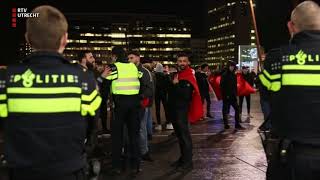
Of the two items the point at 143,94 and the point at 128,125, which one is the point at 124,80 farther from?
the point at 128,125

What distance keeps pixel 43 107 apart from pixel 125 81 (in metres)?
5.17

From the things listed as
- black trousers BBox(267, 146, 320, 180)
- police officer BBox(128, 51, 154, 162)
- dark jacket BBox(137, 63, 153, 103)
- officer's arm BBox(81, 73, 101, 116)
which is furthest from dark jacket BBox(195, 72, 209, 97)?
officer's arm BBox(81, 73, 101, 116)

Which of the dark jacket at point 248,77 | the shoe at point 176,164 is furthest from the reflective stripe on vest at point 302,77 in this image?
the dark jacket at point 248,77

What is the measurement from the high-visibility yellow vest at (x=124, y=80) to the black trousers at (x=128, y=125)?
0.34ft

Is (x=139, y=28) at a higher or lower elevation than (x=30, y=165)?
higher

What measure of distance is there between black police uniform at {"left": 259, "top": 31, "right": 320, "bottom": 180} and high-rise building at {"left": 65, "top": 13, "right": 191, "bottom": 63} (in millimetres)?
116056

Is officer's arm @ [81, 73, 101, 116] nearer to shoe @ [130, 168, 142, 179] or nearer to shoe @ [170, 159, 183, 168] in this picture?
shoe @ [130, 168, 142, 179]

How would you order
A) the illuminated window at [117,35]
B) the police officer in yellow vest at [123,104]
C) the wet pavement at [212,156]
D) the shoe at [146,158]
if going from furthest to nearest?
Result: the illuminated window at [117,35] → the shoe at [146,158] → the police officer in yellow vest at [123,104] → the wet pavement at [212,156]

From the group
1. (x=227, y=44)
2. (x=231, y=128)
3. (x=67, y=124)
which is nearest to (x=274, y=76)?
(x=67, y=124)

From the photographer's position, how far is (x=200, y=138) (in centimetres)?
1207

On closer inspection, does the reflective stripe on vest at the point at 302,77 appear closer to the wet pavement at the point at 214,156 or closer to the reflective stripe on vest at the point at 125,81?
Result: the wet pavement at the point at 214,156

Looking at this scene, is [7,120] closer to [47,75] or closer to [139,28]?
[47,75]

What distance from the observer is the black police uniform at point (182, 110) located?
8.31 m

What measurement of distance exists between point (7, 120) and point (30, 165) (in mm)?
294
